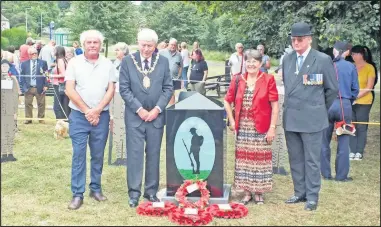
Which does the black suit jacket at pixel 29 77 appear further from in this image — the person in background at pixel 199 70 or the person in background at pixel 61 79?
the person in background at pixel 199 70

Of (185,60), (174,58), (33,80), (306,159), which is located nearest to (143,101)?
(306,159)

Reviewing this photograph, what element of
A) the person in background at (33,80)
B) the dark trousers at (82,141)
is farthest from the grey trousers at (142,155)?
the person in background at (33,80)

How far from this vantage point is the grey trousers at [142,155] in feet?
19.6

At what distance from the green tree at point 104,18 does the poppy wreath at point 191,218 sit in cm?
664

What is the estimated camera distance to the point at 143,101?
19.3 feet

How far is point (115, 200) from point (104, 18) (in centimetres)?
758

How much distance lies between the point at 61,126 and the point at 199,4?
436 centimetres

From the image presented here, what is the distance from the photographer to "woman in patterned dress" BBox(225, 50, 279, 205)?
5.95m

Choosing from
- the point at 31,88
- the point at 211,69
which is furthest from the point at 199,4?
the point at 211,69

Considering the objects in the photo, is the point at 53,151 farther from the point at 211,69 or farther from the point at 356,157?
the point at 211,69

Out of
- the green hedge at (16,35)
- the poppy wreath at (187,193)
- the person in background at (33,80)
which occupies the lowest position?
the poppy wreath at (187,193)

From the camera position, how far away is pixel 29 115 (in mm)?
12664

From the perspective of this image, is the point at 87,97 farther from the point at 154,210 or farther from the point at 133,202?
the point at 154,210

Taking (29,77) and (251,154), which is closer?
(251,154)
